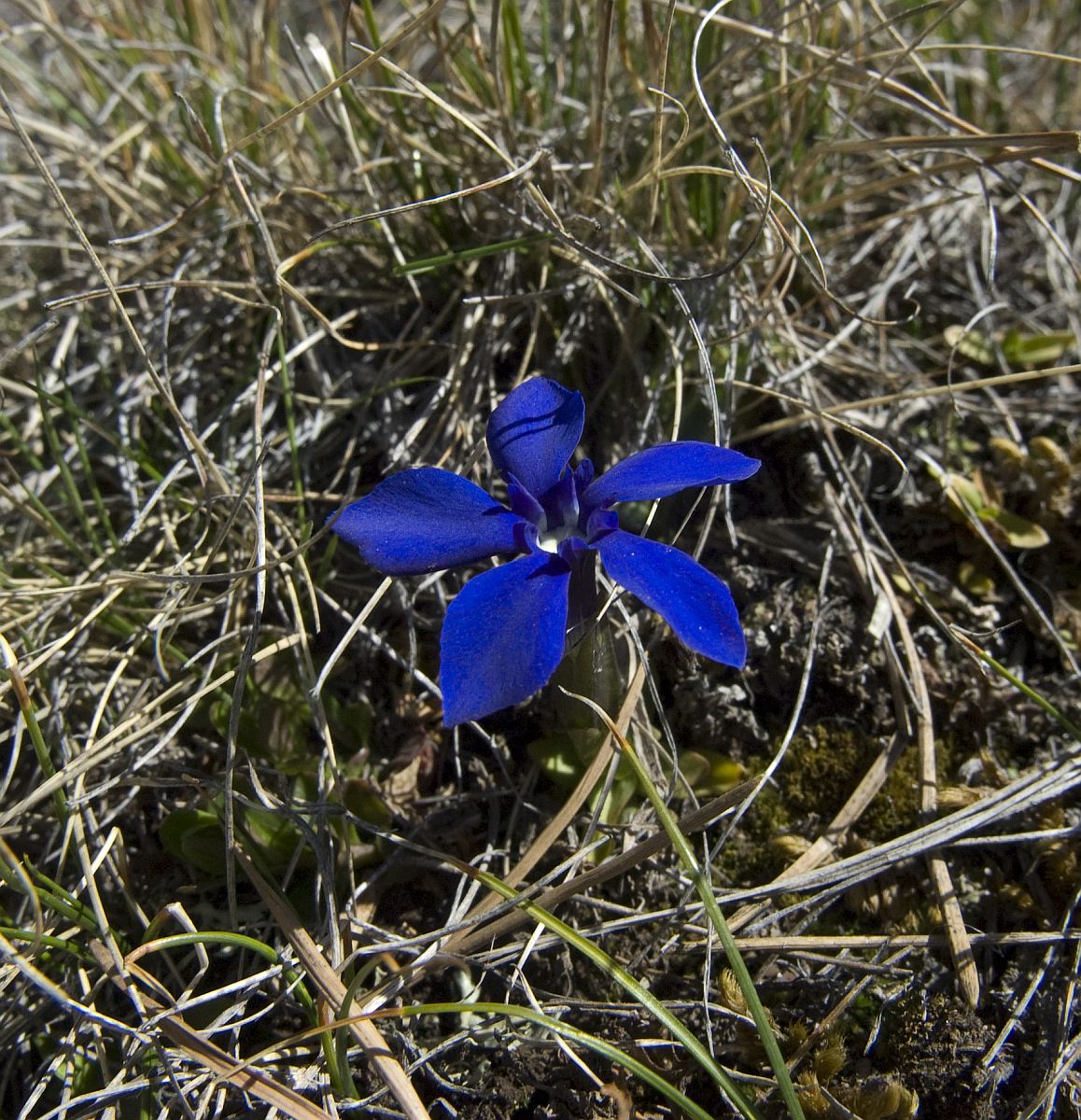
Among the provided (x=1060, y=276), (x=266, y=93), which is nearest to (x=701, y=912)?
(x=1060, y=276)

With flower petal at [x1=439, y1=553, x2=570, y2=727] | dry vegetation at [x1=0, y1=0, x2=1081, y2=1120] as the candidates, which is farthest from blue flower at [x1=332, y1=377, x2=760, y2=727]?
dry vegetation at [x1=0, y1=0, x2=1081, y2=1120]

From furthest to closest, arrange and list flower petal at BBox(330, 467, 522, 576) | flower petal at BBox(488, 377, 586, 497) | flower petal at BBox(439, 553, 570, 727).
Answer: flower petal at BBox(488, 377, 586, 497), flower petal at BBox(330, 467, 522, 576), flower petal at BBox(439, 553, 570, 727)

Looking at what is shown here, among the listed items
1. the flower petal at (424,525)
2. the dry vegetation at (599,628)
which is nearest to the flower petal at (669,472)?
the flower petal at (424,525)

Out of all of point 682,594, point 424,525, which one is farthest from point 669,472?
point 424,525

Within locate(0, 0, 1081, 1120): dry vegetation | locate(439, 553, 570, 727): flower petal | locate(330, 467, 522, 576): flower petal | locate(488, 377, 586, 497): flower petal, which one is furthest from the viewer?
locate(0, 0, 1081, 1120): dry vegetation

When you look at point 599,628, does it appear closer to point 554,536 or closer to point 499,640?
point 554,536

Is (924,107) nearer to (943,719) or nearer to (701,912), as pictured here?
(943,719)

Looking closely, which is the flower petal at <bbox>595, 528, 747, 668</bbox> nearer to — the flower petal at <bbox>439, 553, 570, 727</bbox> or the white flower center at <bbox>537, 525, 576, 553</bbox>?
the flower petal at <bbox>439, 553, 570, 727</bbox>
